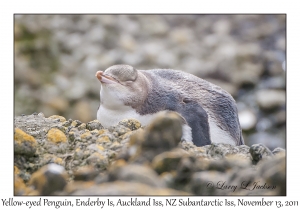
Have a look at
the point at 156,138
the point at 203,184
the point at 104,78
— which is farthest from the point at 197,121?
the point at 203,184

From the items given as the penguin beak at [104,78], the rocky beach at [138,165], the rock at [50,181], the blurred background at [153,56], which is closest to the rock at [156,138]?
the rocky beach at [138,165]

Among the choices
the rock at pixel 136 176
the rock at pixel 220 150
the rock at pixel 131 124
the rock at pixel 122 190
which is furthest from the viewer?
the rock at pixel 131 124

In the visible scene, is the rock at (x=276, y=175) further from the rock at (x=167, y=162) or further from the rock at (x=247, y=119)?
the rock at (x=247, y=119)

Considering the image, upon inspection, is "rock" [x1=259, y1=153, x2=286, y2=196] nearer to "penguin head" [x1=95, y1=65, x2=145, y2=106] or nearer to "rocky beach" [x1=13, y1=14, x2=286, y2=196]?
"rocky beach" [x1=13, y1=14, x2=286, y2=196]

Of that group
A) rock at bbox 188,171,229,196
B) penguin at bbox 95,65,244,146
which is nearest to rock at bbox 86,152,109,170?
rock at bbox 188,171,229,196

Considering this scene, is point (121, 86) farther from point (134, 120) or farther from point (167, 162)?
point (167, 162)

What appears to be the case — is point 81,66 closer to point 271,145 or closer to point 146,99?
point 271,145
